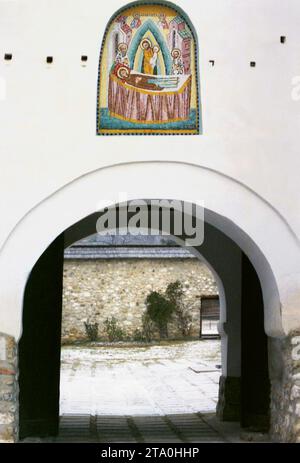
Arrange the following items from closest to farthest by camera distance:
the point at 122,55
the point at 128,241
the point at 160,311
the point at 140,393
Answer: the point at 122,55 < the point at 140,393 < the point at 160,311 < the point at 128,241

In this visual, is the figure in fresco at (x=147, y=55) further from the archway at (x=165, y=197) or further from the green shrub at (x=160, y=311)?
the green shrub at (x=160, y=311)

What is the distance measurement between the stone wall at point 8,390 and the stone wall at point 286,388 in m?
2.14

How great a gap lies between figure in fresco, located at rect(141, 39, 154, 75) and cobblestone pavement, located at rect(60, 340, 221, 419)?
16.2ft

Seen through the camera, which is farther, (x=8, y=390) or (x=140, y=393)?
(x=140, y=393)

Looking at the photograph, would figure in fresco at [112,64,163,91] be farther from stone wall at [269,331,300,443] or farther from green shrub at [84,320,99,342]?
green shrub at [84,320,99,342]

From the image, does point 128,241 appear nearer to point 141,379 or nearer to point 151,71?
point 141,379

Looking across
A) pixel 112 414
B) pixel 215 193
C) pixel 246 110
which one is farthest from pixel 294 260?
pixel 112 414

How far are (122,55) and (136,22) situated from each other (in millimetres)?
299

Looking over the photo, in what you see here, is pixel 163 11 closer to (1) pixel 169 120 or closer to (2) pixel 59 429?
(1) pixel 169 120

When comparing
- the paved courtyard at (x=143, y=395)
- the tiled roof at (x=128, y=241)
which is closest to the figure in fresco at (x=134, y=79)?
the paved courtyard at (x=143, y=395)

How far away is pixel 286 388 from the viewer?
21.2 feet

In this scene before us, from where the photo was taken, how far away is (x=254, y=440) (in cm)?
748

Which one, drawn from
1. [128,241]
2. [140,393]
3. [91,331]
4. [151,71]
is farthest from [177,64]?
[128,241]

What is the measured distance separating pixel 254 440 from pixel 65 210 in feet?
9.56
